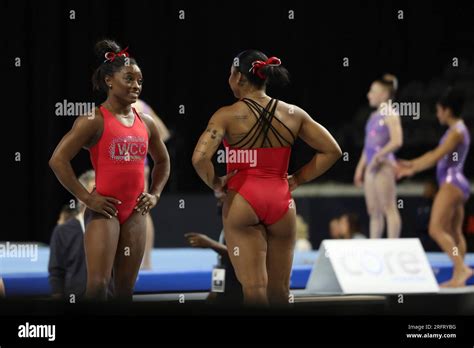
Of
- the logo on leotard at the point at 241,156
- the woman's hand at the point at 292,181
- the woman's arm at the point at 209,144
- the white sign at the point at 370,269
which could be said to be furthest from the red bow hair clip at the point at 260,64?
the white sign at the point at 370,269

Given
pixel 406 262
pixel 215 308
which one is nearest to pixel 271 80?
pixel 215 308

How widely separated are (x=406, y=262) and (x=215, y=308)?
253cm

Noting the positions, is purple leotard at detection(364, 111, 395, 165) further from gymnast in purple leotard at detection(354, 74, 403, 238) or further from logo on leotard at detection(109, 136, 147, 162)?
logo on leotard at detection(109, 136, 147, 162)

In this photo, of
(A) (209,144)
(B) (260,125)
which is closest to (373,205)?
(B) (260,125)

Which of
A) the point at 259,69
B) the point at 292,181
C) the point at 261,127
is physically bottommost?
the point at 292,181

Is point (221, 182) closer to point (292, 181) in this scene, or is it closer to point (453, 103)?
point (292, 181)

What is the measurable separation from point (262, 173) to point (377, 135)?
339 centimetres

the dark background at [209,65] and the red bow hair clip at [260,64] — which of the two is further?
the dark background at [209,65]

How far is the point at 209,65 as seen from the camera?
918 centimetres

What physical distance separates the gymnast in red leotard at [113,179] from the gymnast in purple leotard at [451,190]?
10.8 feet

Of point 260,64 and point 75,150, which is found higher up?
point 260,64

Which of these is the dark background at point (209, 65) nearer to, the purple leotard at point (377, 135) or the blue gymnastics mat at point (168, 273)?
the blue gymnastics mat at point (168, 273)

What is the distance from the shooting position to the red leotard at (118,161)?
4.46 m

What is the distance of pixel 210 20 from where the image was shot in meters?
9.20
